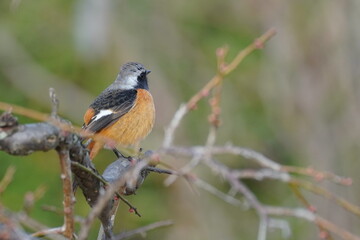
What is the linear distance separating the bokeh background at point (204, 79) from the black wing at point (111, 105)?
486 centimetres

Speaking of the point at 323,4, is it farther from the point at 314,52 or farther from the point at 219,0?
the point at 219,0

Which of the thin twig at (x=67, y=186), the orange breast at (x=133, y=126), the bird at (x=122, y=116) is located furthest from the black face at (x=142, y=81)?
the thin twig at (x=67, y=186)

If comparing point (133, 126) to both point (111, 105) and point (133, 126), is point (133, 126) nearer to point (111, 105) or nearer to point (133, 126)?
point (133, 126)

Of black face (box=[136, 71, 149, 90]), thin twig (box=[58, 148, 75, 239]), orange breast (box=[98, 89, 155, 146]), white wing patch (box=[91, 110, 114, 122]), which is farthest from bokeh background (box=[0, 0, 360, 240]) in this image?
thin twig (box=[58, 148, 75, 239])

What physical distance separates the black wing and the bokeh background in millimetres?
4862

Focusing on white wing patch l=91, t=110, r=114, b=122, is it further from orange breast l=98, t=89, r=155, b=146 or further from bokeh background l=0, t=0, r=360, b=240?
bokeh background l=0, t=0, r=360, b=240

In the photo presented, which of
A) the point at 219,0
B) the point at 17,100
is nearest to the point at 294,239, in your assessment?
the point at 219,0

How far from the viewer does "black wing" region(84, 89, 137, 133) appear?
17.4 ft

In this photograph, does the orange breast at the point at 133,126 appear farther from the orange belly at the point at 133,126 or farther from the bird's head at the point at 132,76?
the bird's head at the point at 132,76

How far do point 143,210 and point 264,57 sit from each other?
3.33m

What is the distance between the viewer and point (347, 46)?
419 inches

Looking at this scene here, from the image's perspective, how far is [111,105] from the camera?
557 cm

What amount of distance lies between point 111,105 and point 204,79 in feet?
21.8

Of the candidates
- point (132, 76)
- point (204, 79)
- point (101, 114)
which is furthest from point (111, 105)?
point (204, 79)
